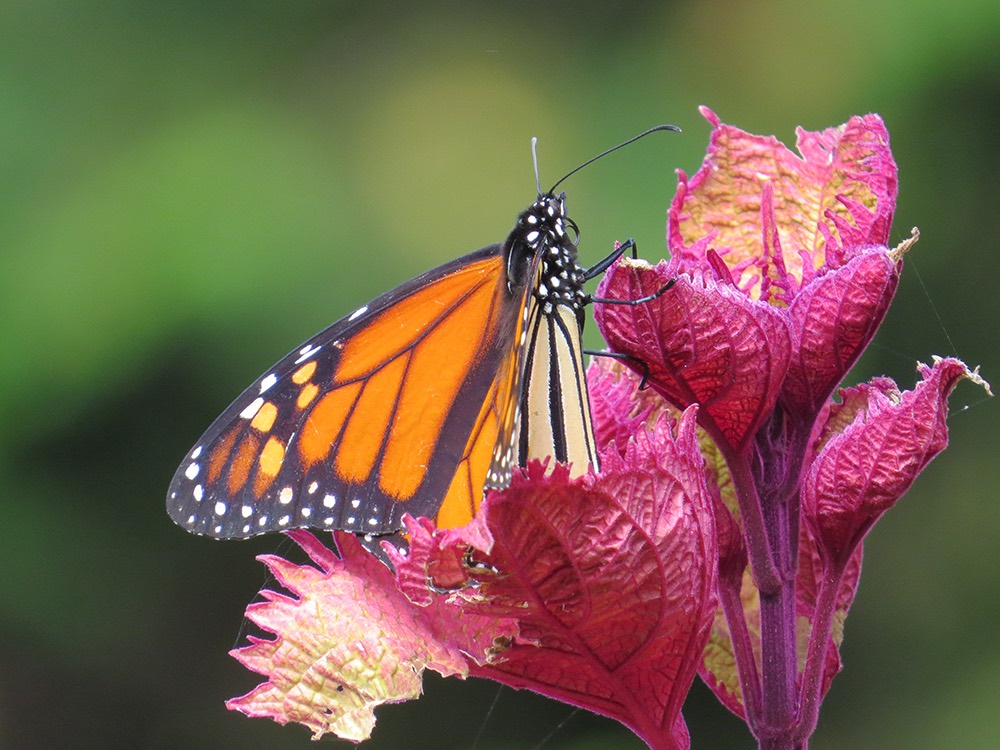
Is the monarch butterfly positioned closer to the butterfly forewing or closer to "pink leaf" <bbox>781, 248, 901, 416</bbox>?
the butterfly forewing

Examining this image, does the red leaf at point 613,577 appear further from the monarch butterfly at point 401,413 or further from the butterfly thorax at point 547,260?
the butterfly thorax at point 547,260

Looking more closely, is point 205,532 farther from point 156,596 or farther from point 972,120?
point 972,120

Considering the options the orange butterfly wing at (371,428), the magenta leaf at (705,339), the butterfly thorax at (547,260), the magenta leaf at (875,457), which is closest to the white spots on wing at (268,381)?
the orange butterfly wing at (371,428)

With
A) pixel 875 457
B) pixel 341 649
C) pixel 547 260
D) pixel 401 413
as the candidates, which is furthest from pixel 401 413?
pixel 875 457

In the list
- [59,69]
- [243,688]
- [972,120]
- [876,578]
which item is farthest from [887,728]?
[59,69]

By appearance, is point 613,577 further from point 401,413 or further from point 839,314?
point 401,413

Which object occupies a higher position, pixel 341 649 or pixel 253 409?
pixel 253 409
